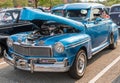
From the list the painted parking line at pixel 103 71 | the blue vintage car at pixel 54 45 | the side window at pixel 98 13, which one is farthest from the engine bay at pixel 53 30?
the painted parking line at pixel 103 71

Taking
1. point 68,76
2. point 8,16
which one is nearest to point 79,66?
point 68,76

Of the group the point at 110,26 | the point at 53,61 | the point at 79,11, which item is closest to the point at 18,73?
the point at 53,61

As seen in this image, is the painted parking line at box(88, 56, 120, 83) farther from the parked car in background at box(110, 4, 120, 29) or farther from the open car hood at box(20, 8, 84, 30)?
the parked car in background at box(110, 4, 120, 29)

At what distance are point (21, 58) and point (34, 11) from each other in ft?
3.77

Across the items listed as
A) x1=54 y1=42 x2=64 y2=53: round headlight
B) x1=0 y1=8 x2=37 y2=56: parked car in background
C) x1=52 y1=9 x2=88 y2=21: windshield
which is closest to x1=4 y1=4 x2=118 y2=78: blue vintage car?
x1=54 y1=42 x2=64 y2=53: round headlight

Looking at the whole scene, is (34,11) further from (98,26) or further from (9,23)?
(9,23)

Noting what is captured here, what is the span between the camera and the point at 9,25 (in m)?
8.06

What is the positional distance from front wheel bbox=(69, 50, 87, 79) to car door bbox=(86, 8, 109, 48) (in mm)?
873

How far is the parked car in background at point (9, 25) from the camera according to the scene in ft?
25.7

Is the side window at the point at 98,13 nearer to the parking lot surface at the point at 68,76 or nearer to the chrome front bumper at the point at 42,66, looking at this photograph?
the parking lot surface at the point at 68,76

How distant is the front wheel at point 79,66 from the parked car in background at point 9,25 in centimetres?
307

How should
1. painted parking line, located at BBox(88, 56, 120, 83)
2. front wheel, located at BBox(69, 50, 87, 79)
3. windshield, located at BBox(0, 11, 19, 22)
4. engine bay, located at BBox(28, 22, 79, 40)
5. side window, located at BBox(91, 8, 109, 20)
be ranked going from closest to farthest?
front wheel, located at BBox(69, 50, 87, 79)
painted parking line, located at BBox(88, 56, 120, 83)
engine bay, located at BBox(28, 22, 79, 40)
side window, located at BBox(91, 8, 109, 20)
windshield, located at BBox(0, 11, 19, 22)

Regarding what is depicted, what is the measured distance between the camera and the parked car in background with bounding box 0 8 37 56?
7.85 m

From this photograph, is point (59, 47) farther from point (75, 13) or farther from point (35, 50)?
point (75, 13)
